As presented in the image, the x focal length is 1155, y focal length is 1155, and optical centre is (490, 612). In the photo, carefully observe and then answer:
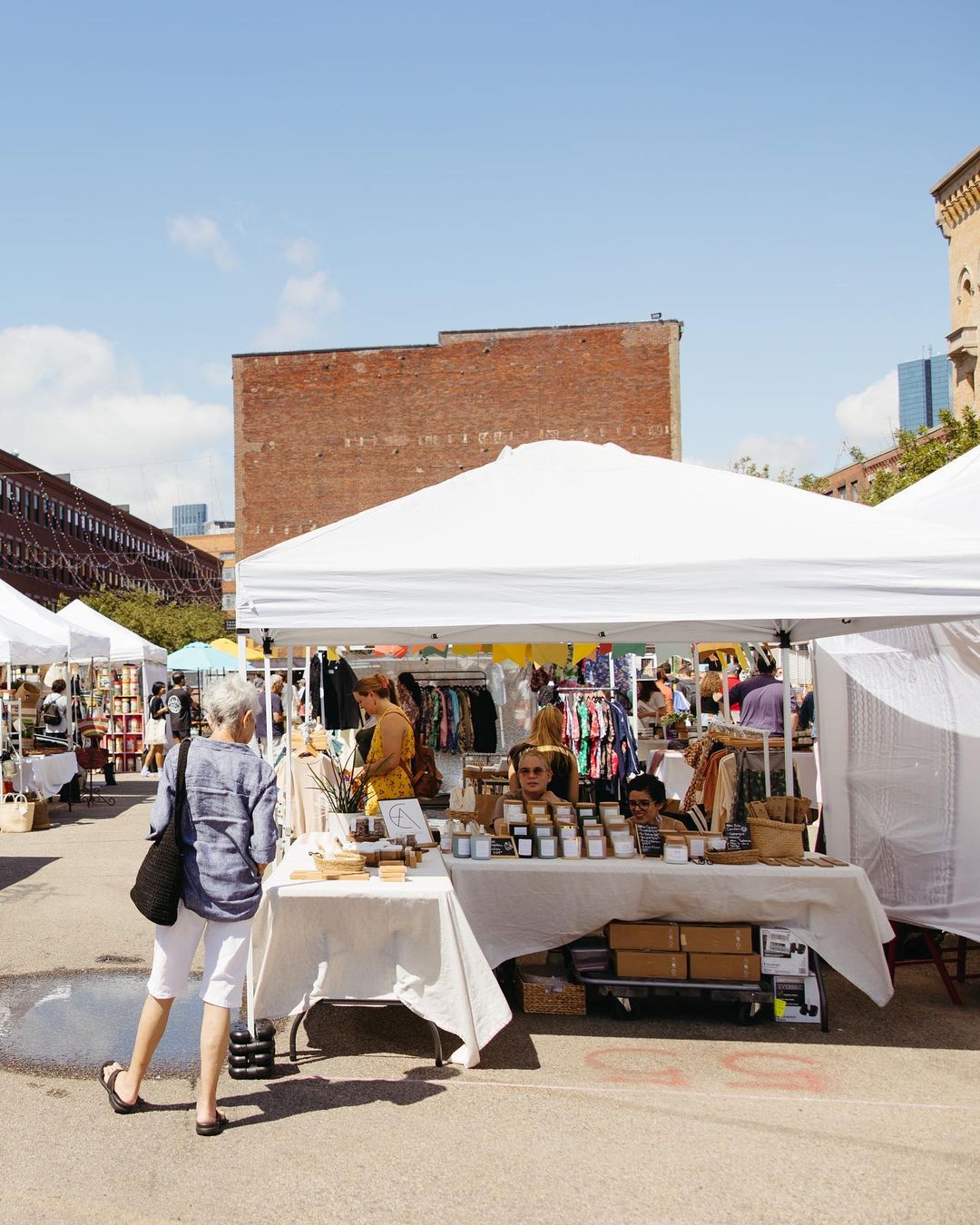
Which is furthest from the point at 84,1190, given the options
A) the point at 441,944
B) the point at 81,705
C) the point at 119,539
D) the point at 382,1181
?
the point at 119,539

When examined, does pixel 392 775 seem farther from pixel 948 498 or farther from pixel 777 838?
pixel 948 498

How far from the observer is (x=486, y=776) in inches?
341

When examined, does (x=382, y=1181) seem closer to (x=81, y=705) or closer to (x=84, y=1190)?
(x=84, y=1190)

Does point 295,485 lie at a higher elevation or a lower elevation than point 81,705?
higher

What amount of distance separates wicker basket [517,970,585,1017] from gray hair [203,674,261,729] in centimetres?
257

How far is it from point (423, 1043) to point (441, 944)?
687 millimetres

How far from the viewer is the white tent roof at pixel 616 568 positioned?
5.70 metres

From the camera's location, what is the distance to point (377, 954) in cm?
557

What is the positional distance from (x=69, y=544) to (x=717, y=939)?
66.5m

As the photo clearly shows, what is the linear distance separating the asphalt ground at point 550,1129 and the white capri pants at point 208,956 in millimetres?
565

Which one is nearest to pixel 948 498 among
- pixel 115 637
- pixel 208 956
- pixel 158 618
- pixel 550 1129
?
pixel 550 1129

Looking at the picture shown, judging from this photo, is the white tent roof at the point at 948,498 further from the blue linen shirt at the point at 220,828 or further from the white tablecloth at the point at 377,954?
the blue linen shirt at the point at 220,828

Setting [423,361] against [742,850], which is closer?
[742,850]

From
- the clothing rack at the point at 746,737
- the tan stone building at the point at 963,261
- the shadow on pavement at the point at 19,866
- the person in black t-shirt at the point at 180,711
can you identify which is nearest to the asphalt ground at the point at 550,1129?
the clothing rack at the point at 746,737
